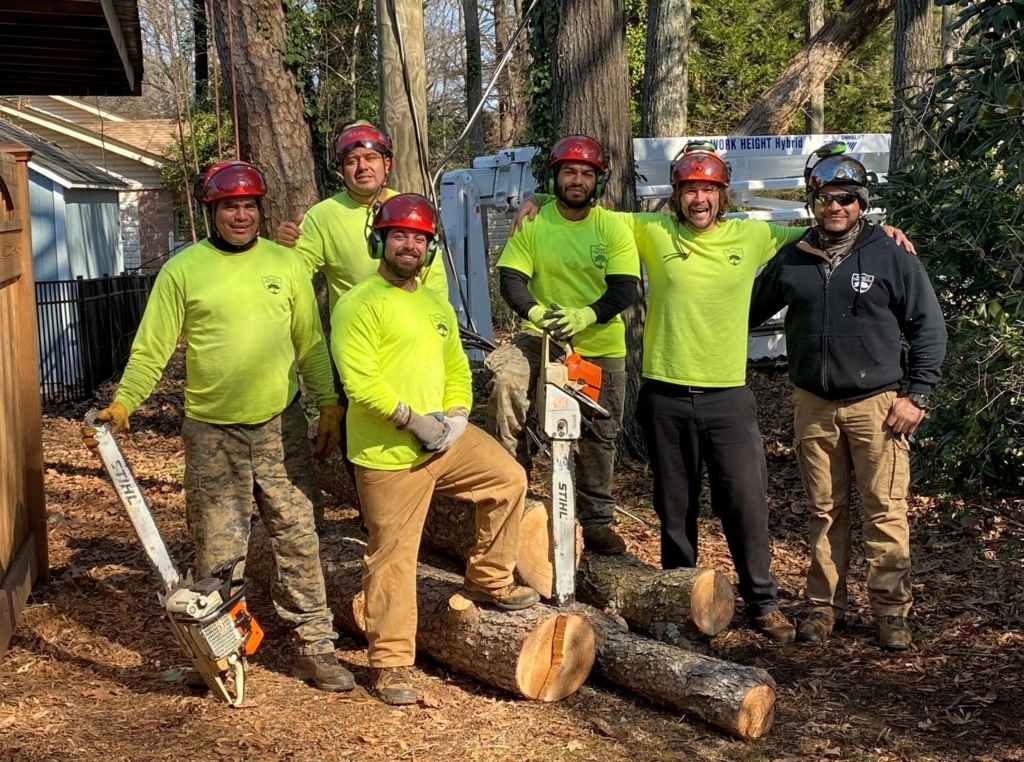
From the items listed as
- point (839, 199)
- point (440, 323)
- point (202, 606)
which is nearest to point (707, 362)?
point (839, 199)

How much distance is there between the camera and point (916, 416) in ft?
18.3

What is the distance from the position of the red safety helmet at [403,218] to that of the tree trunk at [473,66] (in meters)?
22.8

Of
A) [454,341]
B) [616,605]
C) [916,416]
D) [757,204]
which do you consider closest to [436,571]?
[616,605]

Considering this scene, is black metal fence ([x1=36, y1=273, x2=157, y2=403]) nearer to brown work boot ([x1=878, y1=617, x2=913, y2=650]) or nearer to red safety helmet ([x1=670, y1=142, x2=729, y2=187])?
red safety helmet ([x1=670, y1=142, x2=729, y2=187])

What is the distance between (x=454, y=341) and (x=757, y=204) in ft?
30.0

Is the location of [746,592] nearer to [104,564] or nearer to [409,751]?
[409,751]

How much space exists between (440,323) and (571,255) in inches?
37.3

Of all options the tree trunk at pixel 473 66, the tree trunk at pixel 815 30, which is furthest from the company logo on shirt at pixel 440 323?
the tree trunk at pixel 815 30

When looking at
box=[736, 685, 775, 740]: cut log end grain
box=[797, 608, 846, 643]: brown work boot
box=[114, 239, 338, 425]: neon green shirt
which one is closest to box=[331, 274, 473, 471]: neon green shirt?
box=[114, 239, 338, 425]: neon green shirt

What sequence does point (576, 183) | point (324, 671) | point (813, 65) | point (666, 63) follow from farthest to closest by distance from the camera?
point (666, 63)
point (813, 65)
point (576, 183)
point (324, 671)

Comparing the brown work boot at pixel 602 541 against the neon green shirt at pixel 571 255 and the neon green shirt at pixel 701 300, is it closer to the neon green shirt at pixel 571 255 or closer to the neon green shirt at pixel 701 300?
the neon green shirt at pixel 701 300

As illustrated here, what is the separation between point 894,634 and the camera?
5.77 m

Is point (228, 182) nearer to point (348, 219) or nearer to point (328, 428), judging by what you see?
point (348, 219)

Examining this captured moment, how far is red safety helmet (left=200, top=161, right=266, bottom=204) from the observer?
5.08 metres
